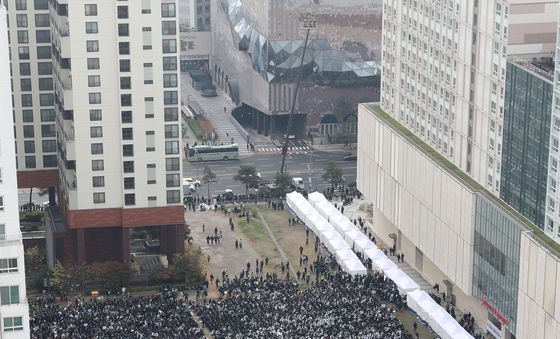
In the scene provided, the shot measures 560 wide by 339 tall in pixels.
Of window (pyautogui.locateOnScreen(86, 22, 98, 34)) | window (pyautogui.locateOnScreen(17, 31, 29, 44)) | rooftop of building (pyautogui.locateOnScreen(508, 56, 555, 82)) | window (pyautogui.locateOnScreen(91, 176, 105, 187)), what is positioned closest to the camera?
rooftop of building (pyautogui.locateOnScreen(508, 56, 555, 82))

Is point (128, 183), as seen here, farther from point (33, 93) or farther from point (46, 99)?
point (33, 93)

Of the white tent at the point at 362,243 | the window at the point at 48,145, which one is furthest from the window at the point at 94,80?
the white tent at the point at 362,243

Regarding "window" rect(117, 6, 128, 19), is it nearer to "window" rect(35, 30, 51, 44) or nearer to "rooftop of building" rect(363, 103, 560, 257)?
"window" rect(35, 30, 51, 44)

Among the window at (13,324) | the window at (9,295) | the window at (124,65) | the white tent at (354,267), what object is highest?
the window at (124,65)

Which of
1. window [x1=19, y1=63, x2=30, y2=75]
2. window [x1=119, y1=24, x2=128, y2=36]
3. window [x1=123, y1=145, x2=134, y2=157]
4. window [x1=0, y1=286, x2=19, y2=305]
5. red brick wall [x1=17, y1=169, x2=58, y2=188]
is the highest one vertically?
window [x1=119, y1=24, x2=128, y2=36]

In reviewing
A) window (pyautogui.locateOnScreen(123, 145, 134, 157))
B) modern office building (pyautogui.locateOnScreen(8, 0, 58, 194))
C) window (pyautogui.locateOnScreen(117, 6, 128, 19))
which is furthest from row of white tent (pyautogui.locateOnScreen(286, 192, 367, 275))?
window (pyautogui.locateOnScreen(117, 6, 128, 19))

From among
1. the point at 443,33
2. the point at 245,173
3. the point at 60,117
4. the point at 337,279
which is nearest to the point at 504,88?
the point at 443,33

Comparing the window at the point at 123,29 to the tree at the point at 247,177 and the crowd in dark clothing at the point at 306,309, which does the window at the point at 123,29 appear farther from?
the tree at the point at 247,177
